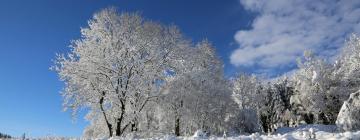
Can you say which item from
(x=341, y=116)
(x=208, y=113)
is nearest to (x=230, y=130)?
(x=208, y=113)

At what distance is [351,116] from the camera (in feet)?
87.2

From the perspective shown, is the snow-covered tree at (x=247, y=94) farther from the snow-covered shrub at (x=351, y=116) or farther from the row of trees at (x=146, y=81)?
the snow-covered shrub at (x=351, y=116)

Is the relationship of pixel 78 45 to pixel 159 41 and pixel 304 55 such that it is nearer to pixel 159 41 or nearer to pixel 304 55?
pixel 159 41

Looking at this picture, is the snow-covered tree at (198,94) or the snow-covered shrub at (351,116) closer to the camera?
the snow-covered shrub at (351,116)

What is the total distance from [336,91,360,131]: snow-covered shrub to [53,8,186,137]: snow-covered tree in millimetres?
16217

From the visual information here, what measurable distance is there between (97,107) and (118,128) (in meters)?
2.76

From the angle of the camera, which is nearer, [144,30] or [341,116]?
[341,116]

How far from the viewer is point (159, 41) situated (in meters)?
38.4

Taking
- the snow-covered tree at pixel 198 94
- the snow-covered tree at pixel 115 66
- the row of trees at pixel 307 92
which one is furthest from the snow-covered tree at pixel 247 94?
the snow-covered tree at pixel 115 66

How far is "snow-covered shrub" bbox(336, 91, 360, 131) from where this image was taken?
86.5ft

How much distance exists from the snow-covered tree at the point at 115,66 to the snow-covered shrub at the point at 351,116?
16.2 metres

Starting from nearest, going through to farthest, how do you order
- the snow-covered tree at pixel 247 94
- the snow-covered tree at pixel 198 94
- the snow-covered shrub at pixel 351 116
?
the snow-covered shrub at pixel 351 116 → the snow-covered tree at pixel 198 94 → the snow-covered tree at pixel 247 94

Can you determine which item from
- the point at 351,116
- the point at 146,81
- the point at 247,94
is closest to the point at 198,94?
the point at 146,81

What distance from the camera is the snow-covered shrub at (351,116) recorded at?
26375 millimetres
